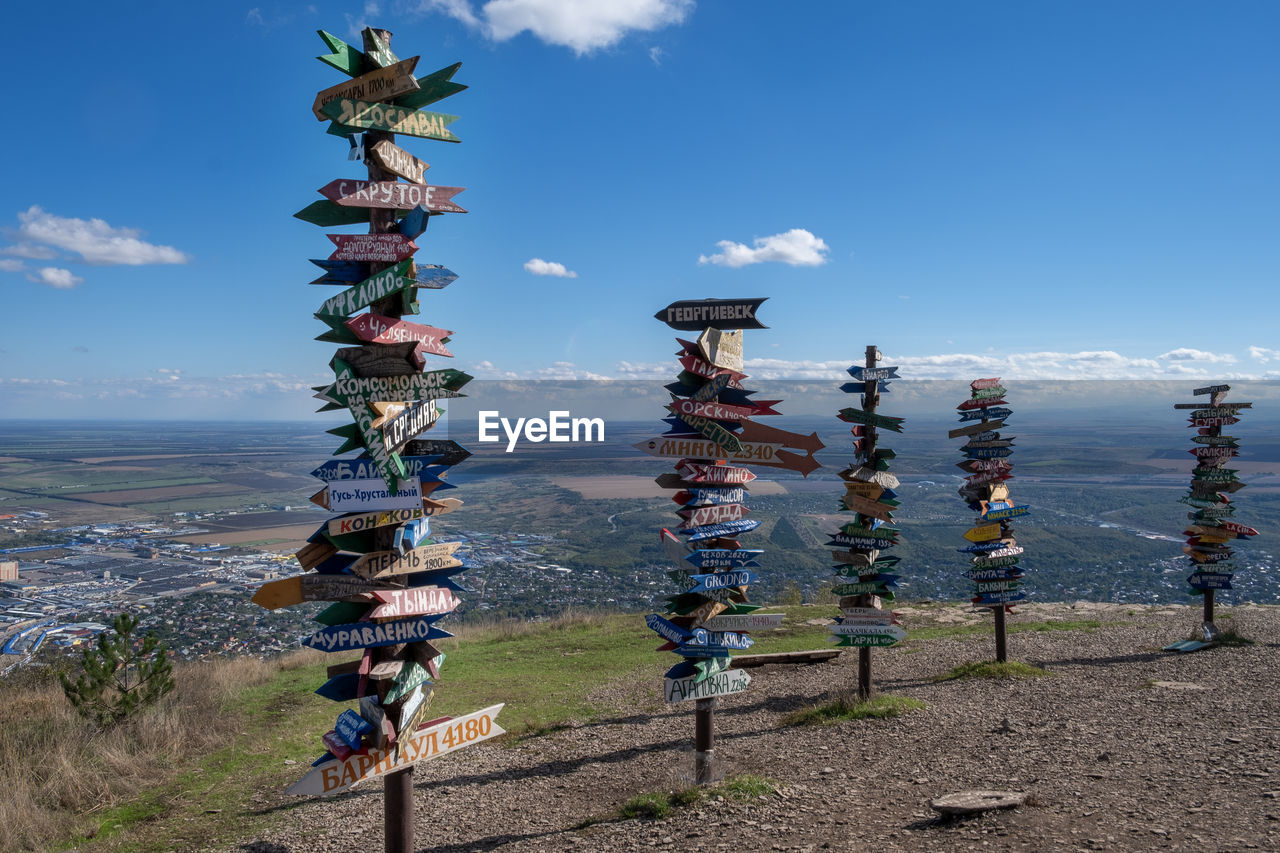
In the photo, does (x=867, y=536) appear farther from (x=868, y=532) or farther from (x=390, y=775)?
(x=390, y=775)

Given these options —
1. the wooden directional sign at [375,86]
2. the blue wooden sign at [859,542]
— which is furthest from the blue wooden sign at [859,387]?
the wooden directional sign at [375,86]

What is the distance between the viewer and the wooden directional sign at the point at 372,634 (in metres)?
5.54

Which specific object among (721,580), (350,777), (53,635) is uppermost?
(721,580)

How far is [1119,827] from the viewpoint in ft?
20.4

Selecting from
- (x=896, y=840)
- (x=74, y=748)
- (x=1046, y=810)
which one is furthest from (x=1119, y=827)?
(x=74, y=748)

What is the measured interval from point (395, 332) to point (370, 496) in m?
1.25

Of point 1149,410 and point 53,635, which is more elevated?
point 1149,410

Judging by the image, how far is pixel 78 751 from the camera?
954 cm

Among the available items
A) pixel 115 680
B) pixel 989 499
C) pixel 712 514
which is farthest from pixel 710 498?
pixel 115 680

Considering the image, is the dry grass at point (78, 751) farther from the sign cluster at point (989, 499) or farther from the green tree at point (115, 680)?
the sign cluster at point (989, 499)

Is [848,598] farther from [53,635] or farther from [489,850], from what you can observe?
[53,635]

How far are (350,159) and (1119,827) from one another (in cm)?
819

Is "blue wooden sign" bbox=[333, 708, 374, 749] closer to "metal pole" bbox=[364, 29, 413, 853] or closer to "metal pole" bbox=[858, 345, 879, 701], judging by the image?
"metal pole" bbox=[364, 29, 413, 853]

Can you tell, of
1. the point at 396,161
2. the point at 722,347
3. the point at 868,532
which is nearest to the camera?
the point at 396,161
